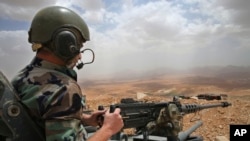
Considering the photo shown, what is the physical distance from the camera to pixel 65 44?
8.23 ft

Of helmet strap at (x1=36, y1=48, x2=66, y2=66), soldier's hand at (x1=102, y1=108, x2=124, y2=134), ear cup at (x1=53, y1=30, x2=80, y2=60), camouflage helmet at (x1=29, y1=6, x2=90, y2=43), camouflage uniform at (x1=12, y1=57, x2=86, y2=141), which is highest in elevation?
camouflage helmet at (x1=29, y1=6, x2=90, y2=43)

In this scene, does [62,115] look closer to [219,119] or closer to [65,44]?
[65,44]

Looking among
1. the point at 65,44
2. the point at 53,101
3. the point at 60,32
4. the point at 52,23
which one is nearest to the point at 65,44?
the point at 65,44

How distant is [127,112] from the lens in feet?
13.6

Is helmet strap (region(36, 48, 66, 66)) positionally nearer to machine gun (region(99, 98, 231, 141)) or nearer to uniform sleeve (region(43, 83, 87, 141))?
uniform sleeve (region(43, 83, 87, 141))

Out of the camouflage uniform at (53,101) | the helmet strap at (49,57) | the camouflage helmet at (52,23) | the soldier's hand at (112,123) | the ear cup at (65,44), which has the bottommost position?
the soldier's hand at (112,123)

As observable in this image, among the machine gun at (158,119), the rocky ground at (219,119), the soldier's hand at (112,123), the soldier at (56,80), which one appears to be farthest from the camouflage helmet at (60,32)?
the rocky ground at (219,119)

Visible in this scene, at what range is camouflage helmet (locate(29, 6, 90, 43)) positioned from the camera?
2602mm

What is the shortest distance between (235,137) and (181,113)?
84.2 inches

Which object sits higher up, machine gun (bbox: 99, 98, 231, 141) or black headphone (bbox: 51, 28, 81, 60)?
black headphone (bbox: 51, 28, 81, 60)

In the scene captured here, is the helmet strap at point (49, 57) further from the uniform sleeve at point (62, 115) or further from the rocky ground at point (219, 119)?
the rocky ground at point (219, 119)

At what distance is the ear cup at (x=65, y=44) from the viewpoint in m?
2.52

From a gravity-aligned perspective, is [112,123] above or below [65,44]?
below

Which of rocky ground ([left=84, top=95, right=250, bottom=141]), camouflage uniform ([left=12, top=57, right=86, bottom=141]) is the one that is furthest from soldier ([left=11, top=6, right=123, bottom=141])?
rocky ground ([left=84, top=95, right=250, bottom=141])
